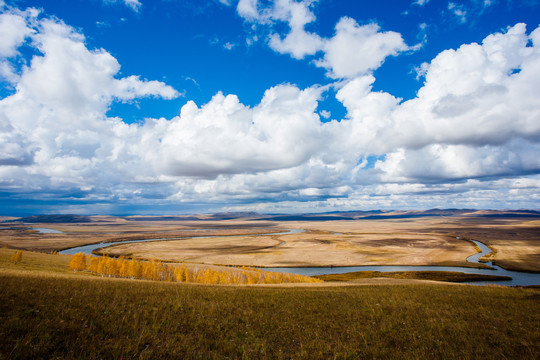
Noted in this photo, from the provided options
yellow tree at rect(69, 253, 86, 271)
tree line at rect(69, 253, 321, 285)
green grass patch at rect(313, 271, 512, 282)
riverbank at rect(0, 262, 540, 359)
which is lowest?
green grass patch at rect(313, 271, 512, 282)

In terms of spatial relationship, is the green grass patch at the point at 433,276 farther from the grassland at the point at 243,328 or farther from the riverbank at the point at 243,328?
the riverbank at the point at 243,328

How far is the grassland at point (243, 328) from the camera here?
9.05 m

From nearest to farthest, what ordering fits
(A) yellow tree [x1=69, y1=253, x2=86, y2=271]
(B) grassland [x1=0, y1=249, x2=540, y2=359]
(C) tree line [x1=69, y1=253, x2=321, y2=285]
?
(B) grassland [x1=0, y1=249, x2=540, y2=359] → (C) tree line [x1=69, y1=253, x2=321, y2=285] → (A) yellow tree [x1=69, y1=253, x2=86, y2=271]

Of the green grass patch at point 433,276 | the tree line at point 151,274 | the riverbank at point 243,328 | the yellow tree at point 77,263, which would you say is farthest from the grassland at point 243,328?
the yellow tree at point 77,263

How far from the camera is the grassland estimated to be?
356 inches

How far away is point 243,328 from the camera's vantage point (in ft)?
42.2

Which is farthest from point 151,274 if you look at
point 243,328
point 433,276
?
point 433,276

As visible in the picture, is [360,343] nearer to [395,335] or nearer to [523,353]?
[395,335]

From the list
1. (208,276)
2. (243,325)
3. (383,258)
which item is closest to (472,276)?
(383,258)

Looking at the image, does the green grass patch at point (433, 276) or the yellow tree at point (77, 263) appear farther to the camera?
the green grass patch at point (433, 276)

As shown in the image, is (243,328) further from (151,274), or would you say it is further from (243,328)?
(151,274)

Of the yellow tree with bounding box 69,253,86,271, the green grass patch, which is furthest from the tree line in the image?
the green grass patch

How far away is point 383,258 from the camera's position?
125875 millimetres

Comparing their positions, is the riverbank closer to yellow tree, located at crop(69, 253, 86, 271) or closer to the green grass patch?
the green grass patch
